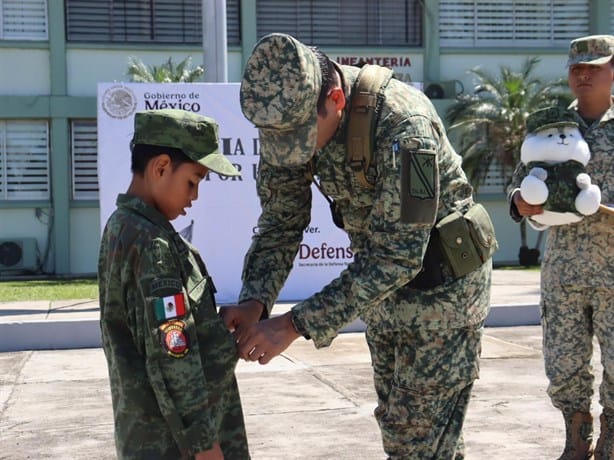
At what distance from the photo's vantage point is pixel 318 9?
68.5 ft

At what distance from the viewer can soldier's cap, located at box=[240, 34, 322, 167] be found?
2.81 metres

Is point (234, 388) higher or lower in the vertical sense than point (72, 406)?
higher

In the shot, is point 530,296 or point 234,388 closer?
point 234,388

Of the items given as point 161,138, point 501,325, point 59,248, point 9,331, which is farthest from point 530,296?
point 59,248

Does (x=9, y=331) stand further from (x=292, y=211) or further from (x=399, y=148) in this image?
(x=399, y=148)

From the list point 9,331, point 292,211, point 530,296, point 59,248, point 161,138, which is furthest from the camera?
point 59,248

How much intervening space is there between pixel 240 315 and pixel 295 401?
324 cm

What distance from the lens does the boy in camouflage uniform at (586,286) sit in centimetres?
467

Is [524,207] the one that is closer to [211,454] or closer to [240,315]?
[240,315]

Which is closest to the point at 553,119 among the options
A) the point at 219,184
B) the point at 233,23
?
the point at 219,184

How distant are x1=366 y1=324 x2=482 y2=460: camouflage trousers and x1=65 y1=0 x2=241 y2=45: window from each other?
17.5 m

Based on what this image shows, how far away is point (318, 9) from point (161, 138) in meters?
18.6

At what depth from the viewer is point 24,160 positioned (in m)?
19.3

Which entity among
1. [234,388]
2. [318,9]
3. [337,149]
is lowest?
[234,388]
